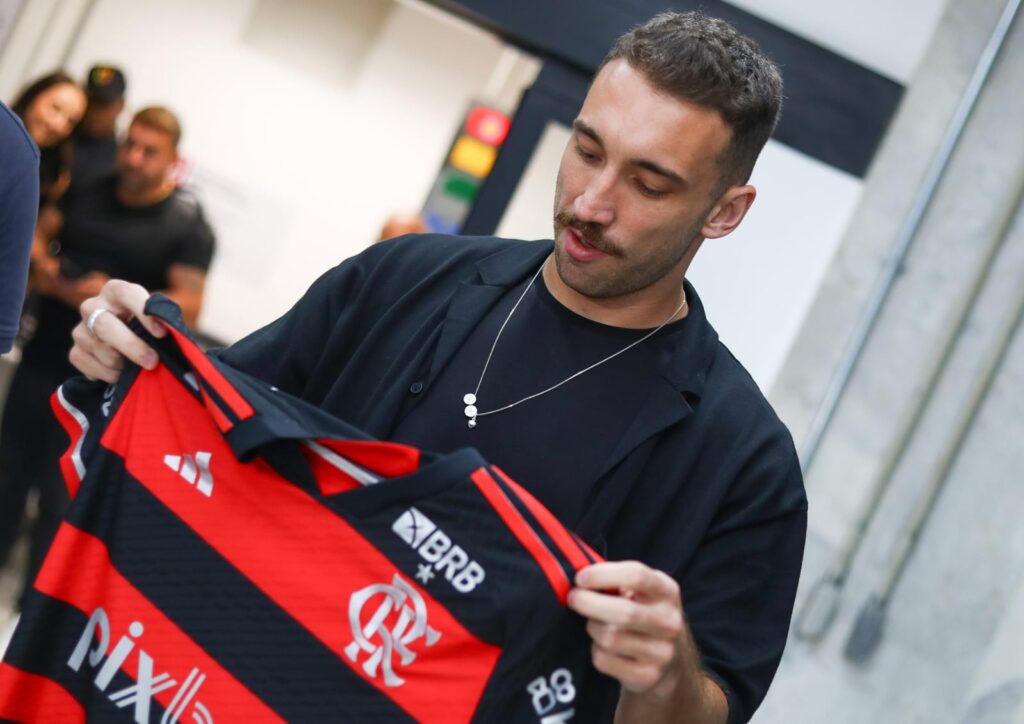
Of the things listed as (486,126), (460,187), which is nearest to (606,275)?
(460,187)

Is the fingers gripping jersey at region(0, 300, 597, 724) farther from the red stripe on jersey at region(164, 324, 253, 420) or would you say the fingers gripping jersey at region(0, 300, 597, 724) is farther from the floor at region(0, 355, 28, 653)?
the floor at region(0, 355, 28, 653)

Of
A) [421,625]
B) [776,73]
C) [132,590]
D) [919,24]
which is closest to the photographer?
[421,625]

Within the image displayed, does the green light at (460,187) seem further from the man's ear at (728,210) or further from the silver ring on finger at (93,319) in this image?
the silver ring on finger at (93,319)

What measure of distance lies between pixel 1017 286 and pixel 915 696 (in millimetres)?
1454

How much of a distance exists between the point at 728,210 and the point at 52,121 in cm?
312

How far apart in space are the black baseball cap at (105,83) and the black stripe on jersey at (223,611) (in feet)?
10.4

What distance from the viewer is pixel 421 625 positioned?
155cm

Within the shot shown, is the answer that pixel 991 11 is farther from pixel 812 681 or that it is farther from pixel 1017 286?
pixel 812 681

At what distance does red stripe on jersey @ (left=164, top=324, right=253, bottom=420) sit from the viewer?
156cm

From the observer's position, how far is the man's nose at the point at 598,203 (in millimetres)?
1694

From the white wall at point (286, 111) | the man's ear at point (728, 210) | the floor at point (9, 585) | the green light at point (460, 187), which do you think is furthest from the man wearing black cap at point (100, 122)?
the white wall at point (286, 111)

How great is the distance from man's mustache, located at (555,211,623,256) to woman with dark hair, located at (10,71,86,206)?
2979 mm

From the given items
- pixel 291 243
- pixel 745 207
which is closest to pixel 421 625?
pixel 745 207

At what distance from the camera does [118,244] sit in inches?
160
